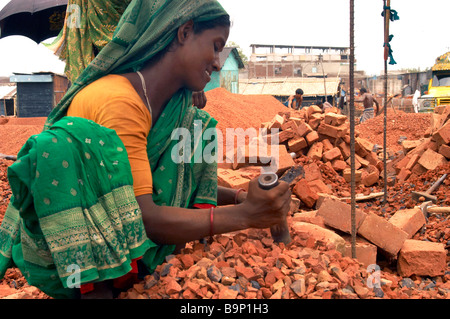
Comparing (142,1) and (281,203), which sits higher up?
(142,1)

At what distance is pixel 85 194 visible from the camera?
5.08ft

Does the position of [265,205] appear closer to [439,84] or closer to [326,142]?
[326,142]

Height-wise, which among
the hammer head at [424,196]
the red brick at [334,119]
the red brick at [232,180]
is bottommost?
the hammer head at [424,196]

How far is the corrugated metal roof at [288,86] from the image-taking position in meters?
20.9

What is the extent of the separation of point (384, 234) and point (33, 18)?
270 inches

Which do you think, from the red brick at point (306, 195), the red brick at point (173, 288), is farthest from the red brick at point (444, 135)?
the red brick at point (173, 288)

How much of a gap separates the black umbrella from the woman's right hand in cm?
589

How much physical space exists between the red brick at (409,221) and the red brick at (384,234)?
62 cm

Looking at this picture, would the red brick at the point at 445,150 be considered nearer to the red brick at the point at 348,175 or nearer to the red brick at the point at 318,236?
the red brick at the point at 348,175

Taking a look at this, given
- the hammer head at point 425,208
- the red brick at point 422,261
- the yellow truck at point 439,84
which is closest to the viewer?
the red brick at point 422,261

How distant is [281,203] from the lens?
5.62ft
